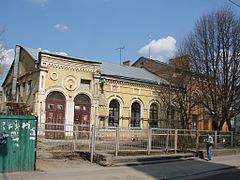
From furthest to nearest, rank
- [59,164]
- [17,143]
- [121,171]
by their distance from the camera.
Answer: [59,164], [121,171], [17,143]

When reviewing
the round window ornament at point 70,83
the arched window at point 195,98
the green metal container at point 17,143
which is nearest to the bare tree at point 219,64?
the arched window at point 195,98

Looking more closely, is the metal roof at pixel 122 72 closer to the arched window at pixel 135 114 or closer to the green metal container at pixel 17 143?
the arched window at pixel 135 114

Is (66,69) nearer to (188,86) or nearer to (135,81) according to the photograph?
(135,81)

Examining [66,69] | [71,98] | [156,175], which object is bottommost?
[156,175]

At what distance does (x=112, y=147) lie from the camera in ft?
61.1

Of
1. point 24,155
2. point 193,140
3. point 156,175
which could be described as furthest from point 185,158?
point 24,155

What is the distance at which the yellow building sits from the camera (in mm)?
29250

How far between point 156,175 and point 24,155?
200 inches

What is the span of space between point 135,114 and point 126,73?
4.16 m

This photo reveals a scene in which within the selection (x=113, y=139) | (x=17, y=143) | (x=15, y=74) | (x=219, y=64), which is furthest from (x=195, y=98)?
(x=17, y=143)

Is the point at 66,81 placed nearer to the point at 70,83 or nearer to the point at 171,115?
the point at 70,83

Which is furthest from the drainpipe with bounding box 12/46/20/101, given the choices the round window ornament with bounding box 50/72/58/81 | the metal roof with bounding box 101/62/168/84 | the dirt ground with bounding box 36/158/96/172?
the dirt ground with bounding box 36/158/96/172

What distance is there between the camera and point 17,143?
13.1 metres

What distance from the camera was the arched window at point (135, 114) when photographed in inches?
1367
